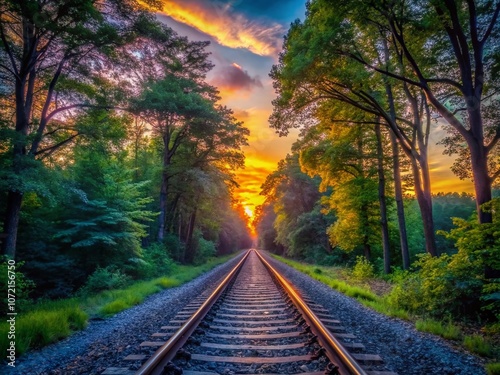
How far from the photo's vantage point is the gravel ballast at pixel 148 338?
3580 mm

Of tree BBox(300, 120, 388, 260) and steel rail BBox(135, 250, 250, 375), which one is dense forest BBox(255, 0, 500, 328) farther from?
steel rail BBox(135, 250, 250, 375)

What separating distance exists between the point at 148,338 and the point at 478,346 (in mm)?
5281

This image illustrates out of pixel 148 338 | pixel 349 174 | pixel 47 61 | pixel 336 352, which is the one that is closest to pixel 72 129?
pixel 47 61

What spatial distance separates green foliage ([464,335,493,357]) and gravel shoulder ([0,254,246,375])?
5082 mm

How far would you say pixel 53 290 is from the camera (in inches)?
397

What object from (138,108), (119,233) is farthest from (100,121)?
(119,233)

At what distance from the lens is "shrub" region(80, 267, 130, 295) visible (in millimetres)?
10008

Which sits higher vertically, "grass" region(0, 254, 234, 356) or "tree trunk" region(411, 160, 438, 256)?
"tree trunk" region(411, 160, 438, 256)

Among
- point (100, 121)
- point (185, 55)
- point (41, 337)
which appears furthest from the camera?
point (185, 55)

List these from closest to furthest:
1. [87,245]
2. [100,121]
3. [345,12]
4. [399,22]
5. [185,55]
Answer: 1. [345,12]
2. [399,22]
3. [87,245]
4. [100,121]
5. [185,55]

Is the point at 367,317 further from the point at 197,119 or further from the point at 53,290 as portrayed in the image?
the point at 197,119

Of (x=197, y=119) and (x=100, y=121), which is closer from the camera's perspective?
(x=100, y=121)

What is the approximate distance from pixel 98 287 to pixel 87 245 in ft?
5.84

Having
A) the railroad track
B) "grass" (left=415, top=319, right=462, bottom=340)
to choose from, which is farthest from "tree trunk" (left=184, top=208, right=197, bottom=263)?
"grass" (left=415, top=319, right=462, bottom=340)
